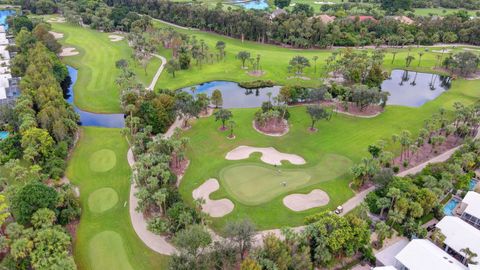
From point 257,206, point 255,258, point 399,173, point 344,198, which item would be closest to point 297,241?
point 255,258

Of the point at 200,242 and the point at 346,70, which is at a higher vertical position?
the point at 346,70

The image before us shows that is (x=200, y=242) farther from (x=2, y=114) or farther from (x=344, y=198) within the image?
(x=2, y=114)

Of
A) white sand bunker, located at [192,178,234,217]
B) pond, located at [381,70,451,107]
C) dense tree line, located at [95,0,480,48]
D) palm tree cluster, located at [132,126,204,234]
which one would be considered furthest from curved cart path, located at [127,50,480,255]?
dense tree line, located at [95,0,480,48]

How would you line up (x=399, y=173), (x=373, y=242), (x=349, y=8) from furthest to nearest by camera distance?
(x=349, y=8) → (x=399, y=173) → (x=373, y=242)

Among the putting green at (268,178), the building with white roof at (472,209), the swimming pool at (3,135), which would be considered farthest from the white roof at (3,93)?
the building with white roof at (472,209)

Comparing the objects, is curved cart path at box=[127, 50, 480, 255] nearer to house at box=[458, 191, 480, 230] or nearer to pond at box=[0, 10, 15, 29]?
house at box=[458, 191, 480, 230]

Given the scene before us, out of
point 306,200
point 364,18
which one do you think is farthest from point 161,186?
point 364,18

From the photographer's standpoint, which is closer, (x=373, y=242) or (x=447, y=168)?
(x=373, y=242)

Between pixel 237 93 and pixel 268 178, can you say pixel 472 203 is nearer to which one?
pixel 268 178
